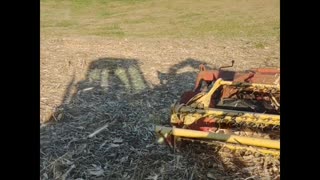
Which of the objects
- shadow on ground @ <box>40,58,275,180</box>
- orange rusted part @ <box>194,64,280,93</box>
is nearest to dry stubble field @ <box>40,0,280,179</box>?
shadow on ground @ <box>40,58,275,180</box>

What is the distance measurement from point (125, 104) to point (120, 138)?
41.2 inches

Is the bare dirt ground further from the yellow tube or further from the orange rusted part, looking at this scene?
the orange rusted part

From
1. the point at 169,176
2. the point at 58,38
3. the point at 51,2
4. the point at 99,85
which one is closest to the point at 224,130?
the point at 169,176

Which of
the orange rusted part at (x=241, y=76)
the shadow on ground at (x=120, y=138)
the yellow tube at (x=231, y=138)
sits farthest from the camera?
the orange rusted part at (x=241, y=76)

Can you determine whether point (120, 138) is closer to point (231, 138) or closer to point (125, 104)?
point (125, 104)

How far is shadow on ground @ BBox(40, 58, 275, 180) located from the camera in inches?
145

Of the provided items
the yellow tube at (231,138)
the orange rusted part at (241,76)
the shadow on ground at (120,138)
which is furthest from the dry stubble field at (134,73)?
the orange rusted part at (241,76)

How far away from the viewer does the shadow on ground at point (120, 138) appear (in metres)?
3.67

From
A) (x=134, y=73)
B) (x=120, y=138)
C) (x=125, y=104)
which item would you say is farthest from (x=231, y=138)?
(x=134, y=73)

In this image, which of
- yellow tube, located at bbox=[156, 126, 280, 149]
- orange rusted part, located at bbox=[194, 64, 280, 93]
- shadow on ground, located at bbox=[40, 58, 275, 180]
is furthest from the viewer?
orange rusted part, located at bbox=[194, 64, 280, 93]

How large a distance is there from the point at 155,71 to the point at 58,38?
3513mm

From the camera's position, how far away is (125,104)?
210 inches

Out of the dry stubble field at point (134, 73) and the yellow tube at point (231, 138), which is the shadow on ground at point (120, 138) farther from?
the yellow tube at point (231, 138)
